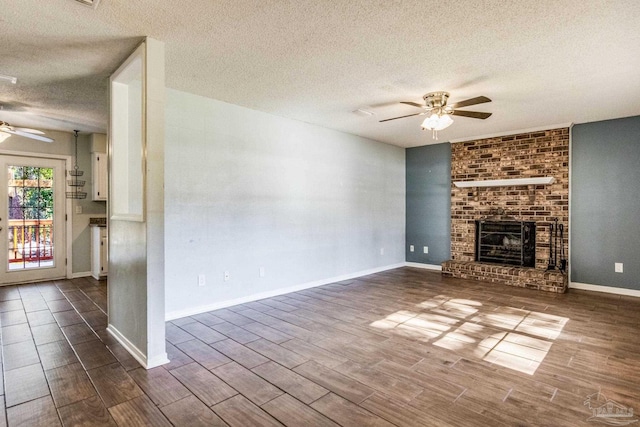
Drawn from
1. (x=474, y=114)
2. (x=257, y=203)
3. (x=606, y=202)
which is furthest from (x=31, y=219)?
(x=606, y=202)

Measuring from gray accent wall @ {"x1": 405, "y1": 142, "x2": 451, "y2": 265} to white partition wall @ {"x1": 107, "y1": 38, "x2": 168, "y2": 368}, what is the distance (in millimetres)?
5128

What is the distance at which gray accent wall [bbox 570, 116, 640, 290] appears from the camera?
184 inches

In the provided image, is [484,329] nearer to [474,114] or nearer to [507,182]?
[474,114]

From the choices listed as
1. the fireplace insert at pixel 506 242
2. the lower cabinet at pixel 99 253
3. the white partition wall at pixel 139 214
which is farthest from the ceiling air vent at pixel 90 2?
the fireplace insert at pixel 506 242

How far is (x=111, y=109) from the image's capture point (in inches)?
124

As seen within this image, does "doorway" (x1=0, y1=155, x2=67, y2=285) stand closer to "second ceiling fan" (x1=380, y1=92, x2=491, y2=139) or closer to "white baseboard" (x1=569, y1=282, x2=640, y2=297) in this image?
"second ceiling fan" (x1=380, y1=92, x2=491, y2=139)

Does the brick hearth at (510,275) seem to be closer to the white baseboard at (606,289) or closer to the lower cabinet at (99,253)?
the white baseboard at (606,289)

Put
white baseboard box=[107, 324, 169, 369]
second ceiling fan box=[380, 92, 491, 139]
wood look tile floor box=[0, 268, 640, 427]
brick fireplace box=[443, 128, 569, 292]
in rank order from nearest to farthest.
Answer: wood look tile floor box=[0, 268, 640, 427], white baseboard box=[107, 324, 169, 369], second ceiling fan box=[380, 92, 491, 139], brick fireplace box=[443, 128, 569, 292]

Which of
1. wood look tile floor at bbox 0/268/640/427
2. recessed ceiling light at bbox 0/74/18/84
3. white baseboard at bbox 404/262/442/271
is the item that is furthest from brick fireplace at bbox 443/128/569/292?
recessed ceiling light at bbox 0/74/18/84

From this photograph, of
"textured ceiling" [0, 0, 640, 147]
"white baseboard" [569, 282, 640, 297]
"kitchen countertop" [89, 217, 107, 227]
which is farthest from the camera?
"kitchen countertop" [89, 217, 107, 227]

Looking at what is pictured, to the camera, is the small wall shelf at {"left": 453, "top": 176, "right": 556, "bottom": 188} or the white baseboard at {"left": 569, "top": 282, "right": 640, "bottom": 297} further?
the small wall shelf at {"left": 453, "top": 176, "right": 556, "bottom": 188}

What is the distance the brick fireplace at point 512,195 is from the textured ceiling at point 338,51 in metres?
1.11

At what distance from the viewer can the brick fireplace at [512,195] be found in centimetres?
518

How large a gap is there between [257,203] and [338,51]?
2.20m
